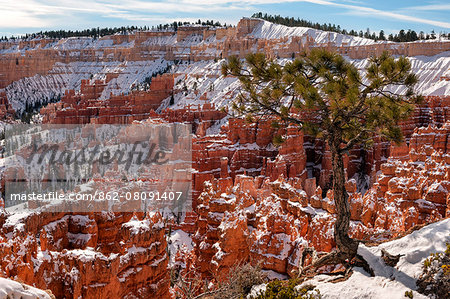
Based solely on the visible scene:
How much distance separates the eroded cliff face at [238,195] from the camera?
1072 cm

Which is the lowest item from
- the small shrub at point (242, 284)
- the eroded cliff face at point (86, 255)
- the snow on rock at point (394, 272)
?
the eroded cliff face at point (86, 255)

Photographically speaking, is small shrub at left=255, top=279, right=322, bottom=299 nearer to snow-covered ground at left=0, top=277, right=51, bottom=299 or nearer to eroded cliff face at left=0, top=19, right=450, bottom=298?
eroded cliff face at left=0, top=19, right=450, bottom=298

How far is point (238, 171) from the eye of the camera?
112ft

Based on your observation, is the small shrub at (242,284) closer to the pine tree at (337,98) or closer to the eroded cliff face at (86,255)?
the pine tree at (337,98)

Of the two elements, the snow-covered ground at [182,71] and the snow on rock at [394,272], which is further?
the snow-covered ground at [182,71]

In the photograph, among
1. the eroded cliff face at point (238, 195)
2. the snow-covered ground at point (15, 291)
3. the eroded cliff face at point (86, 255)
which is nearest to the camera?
the snow-covered ground at point (15, 291)

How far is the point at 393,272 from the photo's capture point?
6.98m

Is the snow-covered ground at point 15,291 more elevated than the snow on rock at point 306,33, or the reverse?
the snow on rock at point 306,33

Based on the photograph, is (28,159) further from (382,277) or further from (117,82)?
(117,82)

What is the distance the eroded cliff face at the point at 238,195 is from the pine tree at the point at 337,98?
2.68ft

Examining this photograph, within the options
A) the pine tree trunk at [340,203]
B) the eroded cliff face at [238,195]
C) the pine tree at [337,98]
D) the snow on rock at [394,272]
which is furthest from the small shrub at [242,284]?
the eroded cliff face at [238,195]

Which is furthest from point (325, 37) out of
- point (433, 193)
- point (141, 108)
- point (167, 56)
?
point (433, 193)

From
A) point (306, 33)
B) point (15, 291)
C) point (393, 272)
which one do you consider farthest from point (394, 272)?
point (306, 33)

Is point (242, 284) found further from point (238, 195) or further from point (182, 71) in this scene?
point (182, 71)
